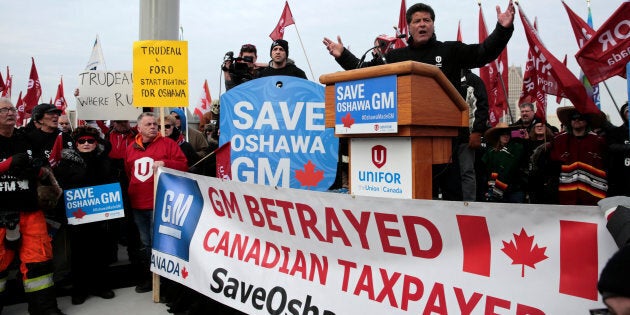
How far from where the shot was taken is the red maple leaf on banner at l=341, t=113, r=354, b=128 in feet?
8.21

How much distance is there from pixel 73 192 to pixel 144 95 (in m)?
1.10

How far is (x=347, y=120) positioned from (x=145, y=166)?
277 cm

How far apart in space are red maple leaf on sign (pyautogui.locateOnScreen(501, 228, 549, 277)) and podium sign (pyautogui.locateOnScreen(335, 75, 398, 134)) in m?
0.71

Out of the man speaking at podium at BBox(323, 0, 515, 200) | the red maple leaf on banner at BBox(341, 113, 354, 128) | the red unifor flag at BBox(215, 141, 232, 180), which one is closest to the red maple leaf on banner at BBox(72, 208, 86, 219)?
the red unifor flag at BBox(215, 141, 232, 180)

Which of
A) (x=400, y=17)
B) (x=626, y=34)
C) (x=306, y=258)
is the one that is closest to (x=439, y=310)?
(x=306, y=258)

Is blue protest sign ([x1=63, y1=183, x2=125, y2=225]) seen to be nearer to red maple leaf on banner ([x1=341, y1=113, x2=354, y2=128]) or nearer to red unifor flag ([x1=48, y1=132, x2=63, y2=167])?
red unifor flag ([x1=48, y1=132, x2=63, y2=167])

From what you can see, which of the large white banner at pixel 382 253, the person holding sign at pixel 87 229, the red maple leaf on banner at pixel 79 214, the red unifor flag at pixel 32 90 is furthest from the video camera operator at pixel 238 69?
the red unifor flag at pixel 32 90

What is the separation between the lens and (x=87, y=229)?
4.56 metres

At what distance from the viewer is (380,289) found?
239cm

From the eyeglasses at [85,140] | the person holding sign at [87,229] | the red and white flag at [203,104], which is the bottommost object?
the person holding sign at [87,229]

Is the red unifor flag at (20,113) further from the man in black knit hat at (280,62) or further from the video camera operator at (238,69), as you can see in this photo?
the man in black knit hat at (280,62)

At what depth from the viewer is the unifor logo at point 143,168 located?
15.1 feet

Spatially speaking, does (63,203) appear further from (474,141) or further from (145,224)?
(474,141)

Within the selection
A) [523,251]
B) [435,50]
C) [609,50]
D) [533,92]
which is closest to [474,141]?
[435,50]
